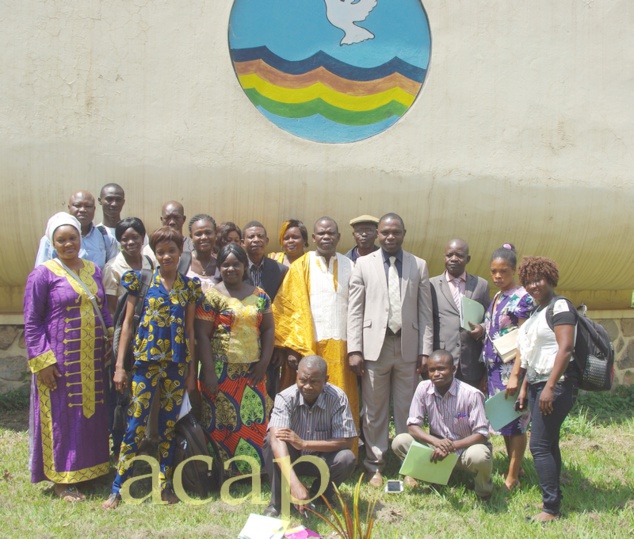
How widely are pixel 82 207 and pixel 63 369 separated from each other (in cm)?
123

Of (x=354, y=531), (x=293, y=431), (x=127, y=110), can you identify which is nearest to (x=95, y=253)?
(x=127, y=110)

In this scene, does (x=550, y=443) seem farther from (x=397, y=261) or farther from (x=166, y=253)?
(x=166, y=253)

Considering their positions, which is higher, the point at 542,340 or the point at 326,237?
the point at 326,237

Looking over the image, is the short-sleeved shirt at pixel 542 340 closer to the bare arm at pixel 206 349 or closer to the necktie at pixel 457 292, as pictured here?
the necktie at pixel 457 292

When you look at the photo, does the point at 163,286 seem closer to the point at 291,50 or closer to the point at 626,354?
the point at 291,50

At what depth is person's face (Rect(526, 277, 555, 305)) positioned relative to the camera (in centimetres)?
380

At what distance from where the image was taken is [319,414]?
390 cm

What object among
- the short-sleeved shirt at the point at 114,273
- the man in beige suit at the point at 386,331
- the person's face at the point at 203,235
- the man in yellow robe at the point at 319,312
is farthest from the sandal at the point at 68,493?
the man in beige suit at the point at 386,331

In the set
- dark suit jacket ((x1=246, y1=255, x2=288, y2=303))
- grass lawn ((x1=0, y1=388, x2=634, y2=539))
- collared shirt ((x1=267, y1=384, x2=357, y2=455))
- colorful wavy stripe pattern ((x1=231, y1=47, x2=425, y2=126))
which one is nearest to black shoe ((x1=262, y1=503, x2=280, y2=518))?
grass lawn ((x1=0, y1=388, x2=634, y2=539))

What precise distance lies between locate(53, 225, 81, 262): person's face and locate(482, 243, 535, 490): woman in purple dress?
2626 millimetres

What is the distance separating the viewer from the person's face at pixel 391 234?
4.55 meters

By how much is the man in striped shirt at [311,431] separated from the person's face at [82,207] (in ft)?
6.32

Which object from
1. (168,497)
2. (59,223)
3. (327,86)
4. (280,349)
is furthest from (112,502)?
(327,86)

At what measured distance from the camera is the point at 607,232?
6.11 metres
